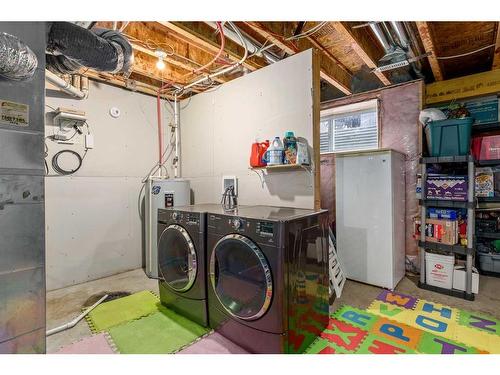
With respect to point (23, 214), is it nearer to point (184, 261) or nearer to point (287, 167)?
point (184, 261)

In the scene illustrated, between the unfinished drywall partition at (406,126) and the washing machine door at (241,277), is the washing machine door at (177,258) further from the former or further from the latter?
the unfinished drywall partition at (406,126)

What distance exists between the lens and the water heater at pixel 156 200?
3076mm

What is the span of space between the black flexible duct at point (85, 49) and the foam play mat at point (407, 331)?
8.31 ft

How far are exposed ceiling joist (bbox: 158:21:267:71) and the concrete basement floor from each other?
2576 mm

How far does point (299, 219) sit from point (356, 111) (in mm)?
2691

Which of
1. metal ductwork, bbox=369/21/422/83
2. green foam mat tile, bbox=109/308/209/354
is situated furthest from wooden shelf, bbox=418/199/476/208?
green foam mat tile, bbox=109/308/209/354

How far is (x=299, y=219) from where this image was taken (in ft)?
5.47

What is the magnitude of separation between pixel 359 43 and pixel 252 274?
229 centimetres

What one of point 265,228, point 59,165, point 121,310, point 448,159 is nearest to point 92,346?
point 121,310

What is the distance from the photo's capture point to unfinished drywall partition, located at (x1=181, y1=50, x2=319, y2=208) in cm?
230

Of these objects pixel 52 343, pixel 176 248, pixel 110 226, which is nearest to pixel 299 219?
pixel 176 248

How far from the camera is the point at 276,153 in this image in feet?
7.40

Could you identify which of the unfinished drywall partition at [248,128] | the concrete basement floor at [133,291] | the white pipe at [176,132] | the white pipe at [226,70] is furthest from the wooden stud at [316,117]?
the white pipe at [176,132]

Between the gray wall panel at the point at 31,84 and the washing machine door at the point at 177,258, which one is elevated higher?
the gray wall panel at the point at 31,84
